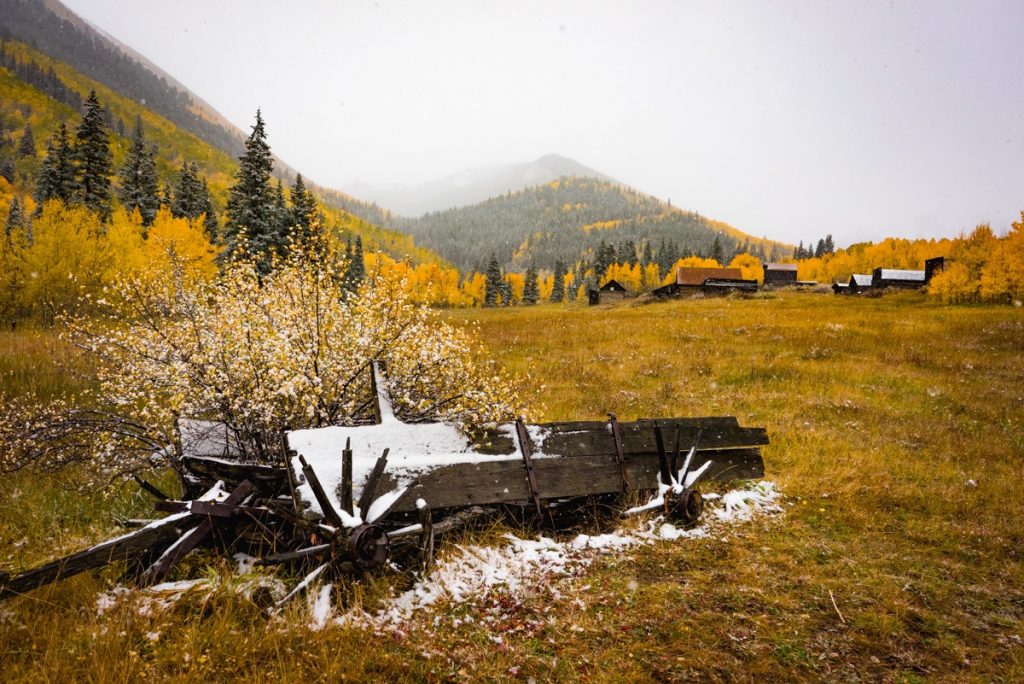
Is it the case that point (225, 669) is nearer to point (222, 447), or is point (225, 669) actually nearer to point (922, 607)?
point (222, 447)

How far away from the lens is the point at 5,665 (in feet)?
12.6

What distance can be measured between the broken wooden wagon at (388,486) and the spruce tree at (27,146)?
593 feet

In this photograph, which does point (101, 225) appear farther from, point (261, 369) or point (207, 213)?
point (261, 369)

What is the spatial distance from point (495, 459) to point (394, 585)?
7.32 ft

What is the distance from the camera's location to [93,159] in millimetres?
47344

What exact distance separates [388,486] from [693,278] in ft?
264

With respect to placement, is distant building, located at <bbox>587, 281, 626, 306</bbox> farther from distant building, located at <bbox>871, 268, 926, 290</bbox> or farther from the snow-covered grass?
the snow-covered grass

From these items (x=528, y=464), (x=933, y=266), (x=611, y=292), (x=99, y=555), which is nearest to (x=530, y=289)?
(x=611, y=292)

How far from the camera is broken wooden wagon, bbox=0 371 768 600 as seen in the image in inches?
206

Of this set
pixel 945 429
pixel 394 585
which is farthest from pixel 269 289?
pixel 945 429

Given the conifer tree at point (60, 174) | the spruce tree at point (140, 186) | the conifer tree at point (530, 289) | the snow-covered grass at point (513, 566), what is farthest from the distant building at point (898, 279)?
the conifer tree at point (60, 174)

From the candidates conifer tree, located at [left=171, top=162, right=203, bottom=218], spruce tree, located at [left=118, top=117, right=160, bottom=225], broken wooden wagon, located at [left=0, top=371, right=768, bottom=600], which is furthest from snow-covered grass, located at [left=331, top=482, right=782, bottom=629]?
conifer tree, located at [left=171, top=162, right=203, bottom=218]

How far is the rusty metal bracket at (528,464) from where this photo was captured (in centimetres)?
711

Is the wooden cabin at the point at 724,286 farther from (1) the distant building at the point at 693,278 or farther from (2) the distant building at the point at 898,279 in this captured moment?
(2) the distant building at the point at 898,279
